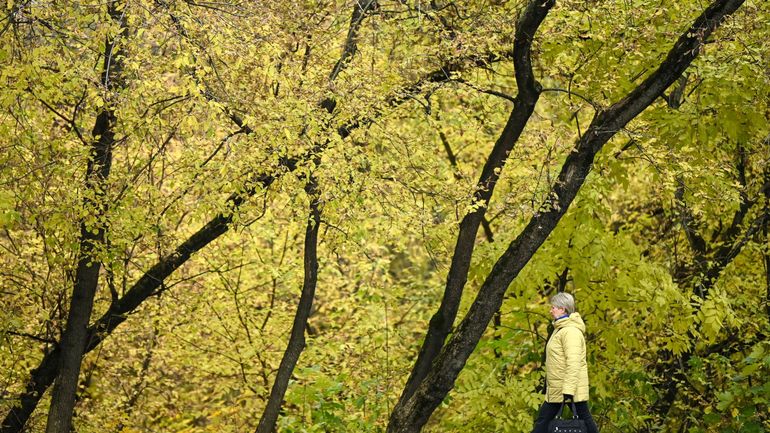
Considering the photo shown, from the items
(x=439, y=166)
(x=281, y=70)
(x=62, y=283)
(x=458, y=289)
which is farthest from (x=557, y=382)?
(x=62, y=283)

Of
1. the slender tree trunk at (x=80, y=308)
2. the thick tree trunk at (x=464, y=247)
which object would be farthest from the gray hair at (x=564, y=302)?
the slender tree trunk at (x=80, y=308)

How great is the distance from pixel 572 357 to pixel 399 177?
136 inches

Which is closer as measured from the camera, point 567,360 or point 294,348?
point 567,360

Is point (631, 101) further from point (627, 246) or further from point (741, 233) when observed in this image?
point (741, 233)

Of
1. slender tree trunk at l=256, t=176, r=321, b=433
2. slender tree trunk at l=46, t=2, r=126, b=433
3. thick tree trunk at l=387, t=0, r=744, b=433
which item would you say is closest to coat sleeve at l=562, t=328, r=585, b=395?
thick tree trunk at l=387, t=0, r=744, b=433

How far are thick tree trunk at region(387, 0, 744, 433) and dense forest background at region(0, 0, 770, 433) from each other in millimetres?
23

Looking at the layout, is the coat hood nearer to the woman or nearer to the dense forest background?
the woman

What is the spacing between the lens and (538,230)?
8.91 meters

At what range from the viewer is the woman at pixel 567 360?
26.0 ft

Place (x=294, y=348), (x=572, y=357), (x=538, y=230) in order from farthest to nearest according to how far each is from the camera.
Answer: (x=294, y=348)
(x=538, y=230)
(x=572, y=357)

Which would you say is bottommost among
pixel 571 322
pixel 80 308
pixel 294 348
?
pixel 571 322

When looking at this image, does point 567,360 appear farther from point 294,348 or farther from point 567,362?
point 294,348

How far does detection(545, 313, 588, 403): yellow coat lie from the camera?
7.93 metres

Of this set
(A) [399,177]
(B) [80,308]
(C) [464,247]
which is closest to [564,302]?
(C) [464,247]
